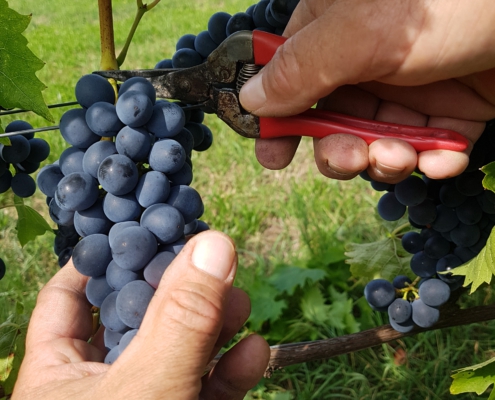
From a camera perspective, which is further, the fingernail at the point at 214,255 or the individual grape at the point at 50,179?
the individual grape at the point at 50,179

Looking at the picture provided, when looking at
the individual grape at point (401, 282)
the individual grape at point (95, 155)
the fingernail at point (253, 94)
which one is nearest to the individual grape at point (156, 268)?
the individual grape at point (95, 155)

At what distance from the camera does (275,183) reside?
3.13 m

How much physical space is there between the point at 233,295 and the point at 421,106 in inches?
28.0

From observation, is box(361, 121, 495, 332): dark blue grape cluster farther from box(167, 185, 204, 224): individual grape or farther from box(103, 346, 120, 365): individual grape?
box(103, 346, 120, 365): individual grape

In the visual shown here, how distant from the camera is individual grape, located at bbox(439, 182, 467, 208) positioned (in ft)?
4.87

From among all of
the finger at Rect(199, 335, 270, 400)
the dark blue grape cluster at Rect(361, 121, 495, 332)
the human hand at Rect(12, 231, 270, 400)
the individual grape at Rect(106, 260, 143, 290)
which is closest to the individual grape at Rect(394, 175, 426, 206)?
the dark blue grape cluster at Rect(361, 121, 495, 332)

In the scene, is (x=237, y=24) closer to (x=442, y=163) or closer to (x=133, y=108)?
(x=133, y=108)

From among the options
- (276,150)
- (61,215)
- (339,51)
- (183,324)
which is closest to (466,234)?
(276,150)

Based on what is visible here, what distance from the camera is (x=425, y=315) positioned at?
1.58 metres

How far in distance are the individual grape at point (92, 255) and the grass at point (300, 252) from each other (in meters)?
1.14

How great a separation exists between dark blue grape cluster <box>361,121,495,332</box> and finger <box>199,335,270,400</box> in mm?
551

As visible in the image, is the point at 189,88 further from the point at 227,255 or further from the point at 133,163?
the point at 227,255

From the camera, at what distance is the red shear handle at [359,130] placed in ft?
4.18

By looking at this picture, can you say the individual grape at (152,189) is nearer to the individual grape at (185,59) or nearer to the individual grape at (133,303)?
the individual grape at (133,303)
